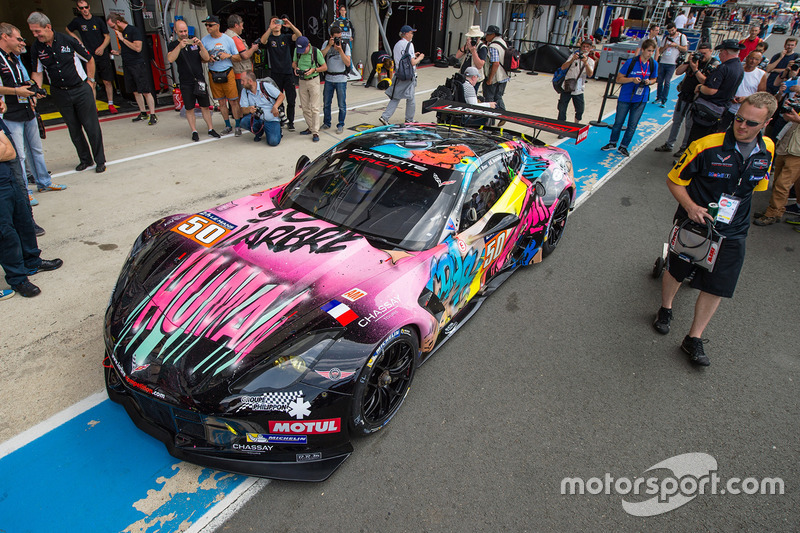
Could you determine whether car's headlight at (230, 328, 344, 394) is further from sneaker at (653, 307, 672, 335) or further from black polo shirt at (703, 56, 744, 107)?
black polo shirt at (703, 56, 744, 107)

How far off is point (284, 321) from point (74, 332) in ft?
6.65

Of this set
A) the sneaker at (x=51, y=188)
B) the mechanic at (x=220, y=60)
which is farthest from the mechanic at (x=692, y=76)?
the sneaker at (x=51, y=188)

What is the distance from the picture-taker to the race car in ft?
7.63

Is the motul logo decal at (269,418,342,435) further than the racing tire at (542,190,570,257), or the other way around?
the racing tire at (542,190,570,257)

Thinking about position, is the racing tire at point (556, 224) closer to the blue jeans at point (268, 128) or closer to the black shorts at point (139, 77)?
the blue jeans at point (268, 128)

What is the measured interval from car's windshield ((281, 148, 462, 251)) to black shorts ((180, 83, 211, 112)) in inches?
190

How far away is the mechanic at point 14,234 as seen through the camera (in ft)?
11.7

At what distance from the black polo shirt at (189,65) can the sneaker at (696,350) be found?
24.4 feet

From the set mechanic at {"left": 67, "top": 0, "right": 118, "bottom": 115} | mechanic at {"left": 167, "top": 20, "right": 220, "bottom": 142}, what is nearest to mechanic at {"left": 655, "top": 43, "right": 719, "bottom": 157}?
mechanic at {"left": 167, "top": 20, "right": 220, "bottom": 142}

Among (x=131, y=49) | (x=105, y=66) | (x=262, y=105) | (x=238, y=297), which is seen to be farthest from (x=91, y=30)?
(x=238, y=297)

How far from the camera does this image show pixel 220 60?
7.59 metres

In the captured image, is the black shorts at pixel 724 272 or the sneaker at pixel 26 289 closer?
the black shorts at pixel 724 272

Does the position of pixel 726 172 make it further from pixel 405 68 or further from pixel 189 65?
pixel 189 65

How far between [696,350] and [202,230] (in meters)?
3.79
